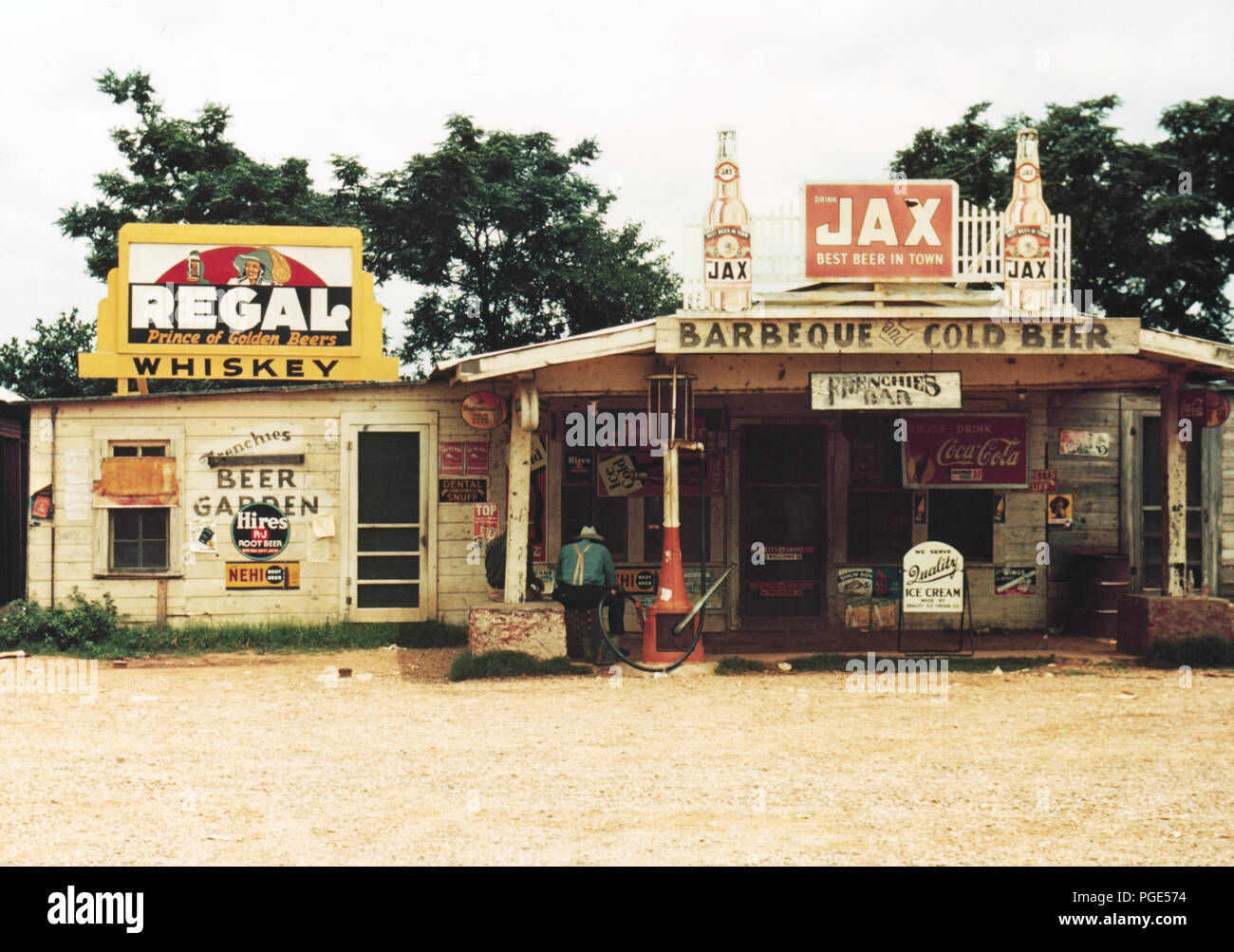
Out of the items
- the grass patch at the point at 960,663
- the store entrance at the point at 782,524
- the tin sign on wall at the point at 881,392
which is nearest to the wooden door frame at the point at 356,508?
the store entrance at the point at 782,524

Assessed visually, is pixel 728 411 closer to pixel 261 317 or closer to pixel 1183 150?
pixel 261 317

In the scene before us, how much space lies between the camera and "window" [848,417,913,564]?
48.3ft

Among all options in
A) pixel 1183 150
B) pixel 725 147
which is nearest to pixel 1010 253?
pixel 725 147

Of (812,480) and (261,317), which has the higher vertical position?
(261,317)

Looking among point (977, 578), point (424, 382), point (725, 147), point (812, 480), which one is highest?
point (725, 147)

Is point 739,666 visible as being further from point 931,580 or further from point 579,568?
point 931,580

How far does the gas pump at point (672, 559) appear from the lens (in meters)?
12.0

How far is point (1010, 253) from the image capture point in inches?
476

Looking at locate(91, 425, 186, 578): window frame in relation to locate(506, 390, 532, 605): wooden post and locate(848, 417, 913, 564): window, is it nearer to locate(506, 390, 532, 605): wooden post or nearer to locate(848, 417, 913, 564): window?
locate(506, 390, 532, 605): wooden post

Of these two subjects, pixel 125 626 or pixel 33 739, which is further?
pixel 125 626

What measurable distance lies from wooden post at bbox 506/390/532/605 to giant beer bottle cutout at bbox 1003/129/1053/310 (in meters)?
5.03

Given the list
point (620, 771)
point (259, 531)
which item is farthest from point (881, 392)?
point (259, 531)

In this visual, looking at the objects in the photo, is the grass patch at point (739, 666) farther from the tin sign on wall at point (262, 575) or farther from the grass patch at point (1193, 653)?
the tin sign on wall at point (262, 575)

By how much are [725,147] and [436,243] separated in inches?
713
